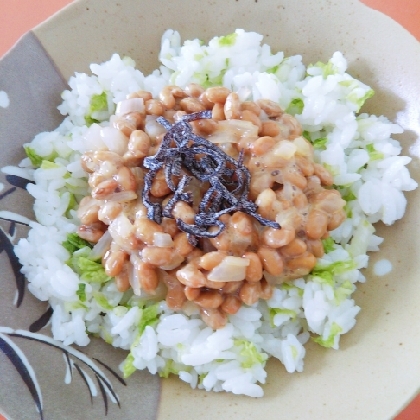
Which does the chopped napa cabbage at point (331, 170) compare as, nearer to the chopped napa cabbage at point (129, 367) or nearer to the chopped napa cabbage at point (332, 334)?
the chopped napa cabbage at point (332, 334)

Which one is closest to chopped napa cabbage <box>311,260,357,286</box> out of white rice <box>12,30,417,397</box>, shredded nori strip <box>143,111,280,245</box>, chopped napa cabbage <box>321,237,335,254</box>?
white rice <box>12,30,417,397</box>

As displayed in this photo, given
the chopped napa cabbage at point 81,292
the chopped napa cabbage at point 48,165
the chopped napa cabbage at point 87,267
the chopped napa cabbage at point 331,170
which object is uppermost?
the chopped napa cabbage at point 48,165

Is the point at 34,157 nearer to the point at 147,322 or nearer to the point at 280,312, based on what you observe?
the point at 147,322

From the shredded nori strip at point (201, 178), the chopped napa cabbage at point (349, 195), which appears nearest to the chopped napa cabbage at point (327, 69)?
the chopped napa cabbage at point (349, 195)

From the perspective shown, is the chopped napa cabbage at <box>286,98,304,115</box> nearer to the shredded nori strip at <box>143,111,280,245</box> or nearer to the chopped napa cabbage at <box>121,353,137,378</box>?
the shredded nori strip at <box>143,111,280,245</box>

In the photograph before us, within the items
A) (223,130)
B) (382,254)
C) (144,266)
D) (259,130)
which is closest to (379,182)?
(382,254)

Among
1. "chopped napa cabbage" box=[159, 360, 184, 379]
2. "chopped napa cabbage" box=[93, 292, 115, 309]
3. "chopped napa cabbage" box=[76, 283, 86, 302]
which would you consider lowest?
"chopped napa cabbage" box=[159, 360, 184, 379]

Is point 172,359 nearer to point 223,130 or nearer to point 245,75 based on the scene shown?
point 223,130
